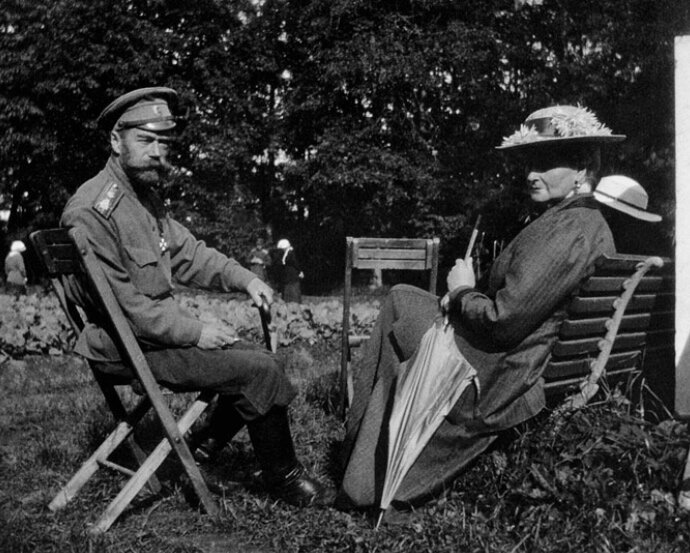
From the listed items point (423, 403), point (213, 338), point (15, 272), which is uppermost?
point (213, 338)

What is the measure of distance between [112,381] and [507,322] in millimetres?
1775

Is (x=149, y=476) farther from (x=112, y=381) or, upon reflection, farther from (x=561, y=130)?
(x=561, y=130)

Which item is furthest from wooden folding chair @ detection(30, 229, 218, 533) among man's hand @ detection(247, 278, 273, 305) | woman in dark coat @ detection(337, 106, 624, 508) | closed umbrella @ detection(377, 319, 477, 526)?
closed umbrella @ detection(377, 319, 477, 526)

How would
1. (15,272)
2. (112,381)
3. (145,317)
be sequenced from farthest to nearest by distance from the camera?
(15,272) < (112,381) < (145,317)

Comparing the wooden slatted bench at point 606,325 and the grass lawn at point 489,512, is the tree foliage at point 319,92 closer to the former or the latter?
the wooden slatted bench at point 606,325

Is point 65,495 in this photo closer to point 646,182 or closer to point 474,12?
Result: point 646,182

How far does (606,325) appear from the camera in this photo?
143 inches

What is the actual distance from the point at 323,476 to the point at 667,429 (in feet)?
5.62

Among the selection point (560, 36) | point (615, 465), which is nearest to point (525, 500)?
point (615, 465)

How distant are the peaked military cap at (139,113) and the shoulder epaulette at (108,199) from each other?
0.93 ft

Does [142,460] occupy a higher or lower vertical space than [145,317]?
lower

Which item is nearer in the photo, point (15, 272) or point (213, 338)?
point (213, 338)

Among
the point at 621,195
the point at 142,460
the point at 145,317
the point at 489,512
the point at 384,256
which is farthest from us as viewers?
the point at 384,256

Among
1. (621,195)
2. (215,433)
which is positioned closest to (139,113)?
(215,433)
